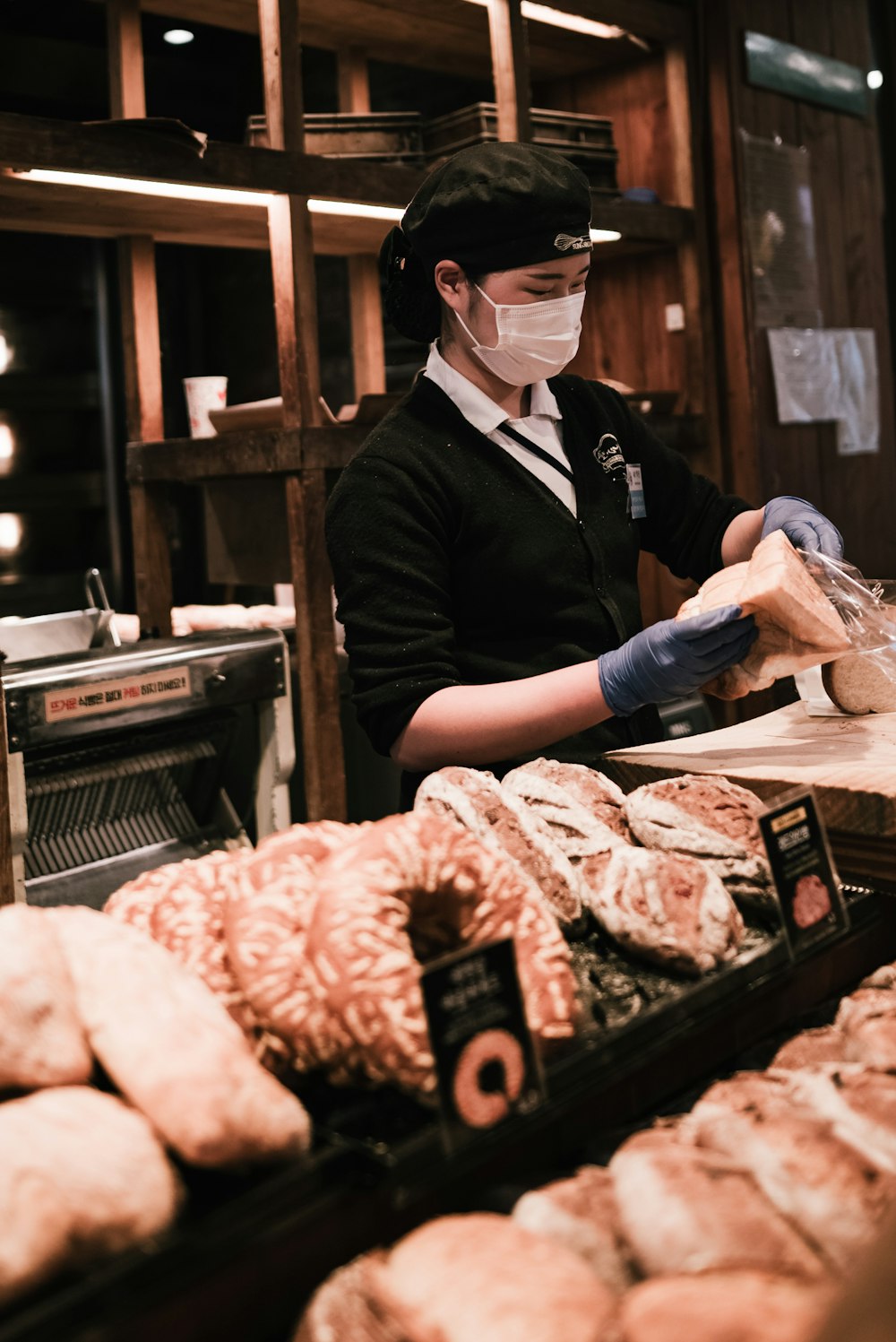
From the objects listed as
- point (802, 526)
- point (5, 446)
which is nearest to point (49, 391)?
point (5, 446)

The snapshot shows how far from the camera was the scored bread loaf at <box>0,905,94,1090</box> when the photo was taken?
0.70 metres

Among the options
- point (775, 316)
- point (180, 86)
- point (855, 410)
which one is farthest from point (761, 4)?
point (180, 86)

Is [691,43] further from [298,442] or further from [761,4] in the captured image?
[298,442]

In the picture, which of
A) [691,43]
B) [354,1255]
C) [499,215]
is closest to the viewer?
[354,1255]

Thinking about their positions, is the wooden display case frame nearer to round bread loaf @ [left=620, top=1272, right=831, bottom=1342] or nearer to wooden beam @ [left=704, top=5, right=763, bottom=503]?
wooden beam @ [left=704, top=5, right=763, bottom=503]

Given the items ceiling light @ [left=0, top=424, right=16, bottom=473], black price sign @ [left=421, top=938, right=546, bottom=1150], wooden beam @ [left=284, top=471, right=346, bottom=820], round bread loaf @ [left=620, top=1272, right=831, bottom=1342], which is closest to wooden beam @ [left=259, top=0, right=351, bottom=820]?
wooden beam @ [left=284, top=471, right=346, bottom=820]

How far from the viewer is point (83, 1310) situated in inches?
22.6

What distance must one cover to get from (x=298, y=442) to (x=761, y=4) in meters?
2.39

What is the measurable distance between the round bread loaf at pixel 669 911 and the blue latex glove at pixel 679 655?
50 centimetres

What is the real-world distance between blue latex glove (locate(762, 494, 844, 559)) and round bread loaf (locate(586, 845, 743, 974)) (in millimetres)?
968

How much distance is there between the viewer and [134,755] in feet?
8.60

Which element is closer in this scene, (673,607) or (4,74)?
(673,607)

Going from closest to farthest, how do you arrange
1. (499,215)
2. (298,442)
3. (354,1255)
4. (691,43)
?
(354,1255), (499,215), (298,442), (691,43)

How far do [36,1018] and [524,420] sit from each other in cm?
144
